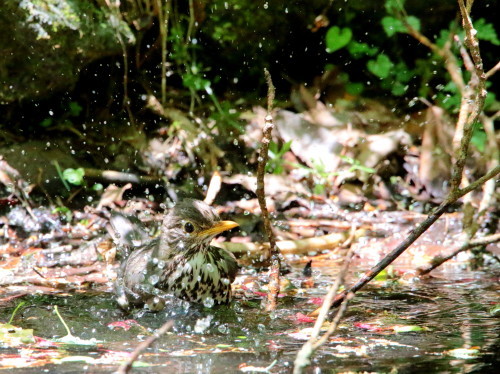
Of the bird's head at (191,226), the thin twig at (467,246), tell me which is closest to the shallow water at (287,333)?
the thin twig at (467,246)

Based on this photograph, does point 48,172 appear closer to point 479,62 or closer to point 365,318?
point 365,318

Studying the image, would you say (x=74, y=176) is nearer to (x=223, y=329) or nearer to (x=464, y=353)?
(x=223, y=329)

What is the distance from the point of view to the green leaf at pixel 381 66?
8.61 metres

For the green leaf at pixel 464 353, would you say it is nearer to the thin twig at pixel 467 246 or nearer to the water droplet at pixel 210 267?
the thin twig at pixel 467 246

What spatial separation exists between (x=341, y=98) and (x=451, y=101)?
1201 millimetres

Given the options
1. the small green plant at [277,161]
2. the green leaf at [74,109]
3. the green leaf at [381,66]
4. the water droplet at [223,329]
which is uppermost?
the green leaf at [381,66]

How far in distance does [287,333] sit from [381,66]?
→ 5387 millimetres

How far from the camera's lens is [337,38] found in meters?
8.57

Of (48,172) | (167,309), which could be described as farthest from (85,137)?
(167,309)

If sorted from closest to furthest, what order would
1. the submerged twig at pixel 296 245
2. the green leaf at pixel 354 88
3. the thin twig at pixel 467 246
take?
the thin twig at pixel 467 246
the submerged twig at pixel 296 245
the green leaf at pixel 354 88

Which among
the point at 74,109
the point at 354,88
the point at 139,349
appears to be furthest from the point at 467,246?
the point at 74,109

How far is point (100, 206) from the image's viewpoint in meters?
7.05

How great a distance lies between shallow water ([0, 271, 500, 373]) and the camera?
10.5ft

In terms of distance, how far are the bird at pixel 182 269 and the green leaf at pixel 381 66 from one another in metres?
4.46
